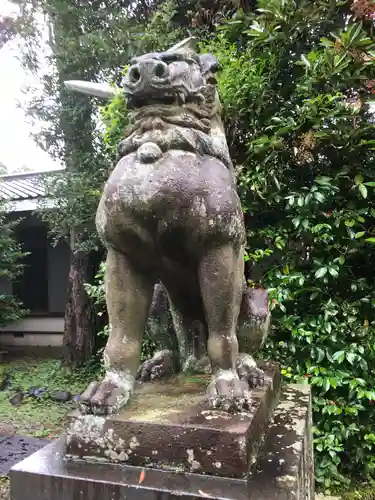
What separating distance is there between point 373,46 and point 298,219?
1.29m

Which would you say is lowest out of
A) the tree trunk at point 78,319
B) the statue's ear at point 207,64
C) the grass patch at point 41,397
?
the grass patch at point 41,397

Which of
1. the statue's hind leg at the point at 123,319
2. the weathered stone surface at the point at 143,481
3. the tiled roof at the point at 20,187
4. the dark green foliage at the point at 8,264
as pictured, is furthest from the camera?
the tiled roof at the point at 20,187

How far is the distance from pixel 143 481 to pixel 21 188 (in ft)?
29.6

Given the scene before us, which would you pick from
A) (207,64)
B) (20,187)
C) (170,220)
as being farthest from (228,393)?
(20,187)

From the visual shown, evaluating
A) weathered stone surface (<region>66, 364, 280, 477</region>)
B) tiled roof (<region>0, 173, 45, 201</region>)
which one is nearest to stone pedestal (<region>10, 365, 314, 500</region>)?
weathered stone surface (<region>66, 364, 280, 477</region>)

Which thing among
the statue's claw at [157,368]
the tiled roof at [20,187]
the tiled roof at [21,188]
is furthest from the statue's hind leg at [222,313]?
the tiled roof at [20,187]

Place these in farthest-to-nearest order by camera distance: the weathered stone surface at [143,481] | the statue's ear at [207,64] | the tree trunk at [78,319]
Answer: the tree trunk at [78,319] < the statue's ear at [207,64] < the weathered stone surface at [143,481]

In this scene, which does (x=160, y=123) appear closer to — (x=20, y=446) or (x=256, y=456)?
(x=256, y=456)

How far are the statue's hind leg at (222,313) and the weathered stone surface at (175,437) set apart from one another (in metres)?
0.08

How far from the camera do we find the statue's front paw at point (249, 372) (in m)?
1.65

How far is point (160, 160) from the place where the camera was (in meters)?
1.42

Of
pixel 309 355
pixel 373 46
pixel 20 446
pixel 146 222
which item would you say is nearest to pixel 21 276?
pixel 20 446

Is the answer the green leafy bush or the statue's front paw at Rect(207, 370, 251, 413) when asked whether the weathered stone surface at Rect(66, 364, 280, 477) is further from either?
the green leafy bush

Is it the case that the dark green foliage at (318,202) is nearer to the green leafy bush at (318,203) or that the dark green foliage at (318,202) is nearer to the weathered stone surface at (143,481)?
the green leafy bush at (318,203)
